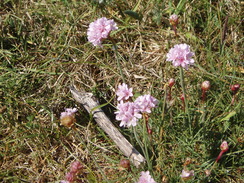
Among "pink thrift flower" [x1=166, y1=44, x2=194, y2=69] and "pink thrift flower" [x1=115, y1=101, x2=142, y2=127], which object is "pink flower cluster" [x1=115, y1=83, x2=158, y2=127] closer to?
"pink thrift flower" [x1=115, y1=101, x2=142, y2=127]

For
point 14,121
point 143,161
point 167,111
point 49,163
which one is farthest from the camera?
point 14,121

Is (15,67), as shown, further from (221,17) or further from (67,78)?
(221,17)

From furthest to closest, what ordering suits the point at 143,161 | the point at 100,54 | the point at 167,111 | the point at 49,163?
the point at 100,54 → the point at 49,163 → the point at 167,111 → the point at 143,161

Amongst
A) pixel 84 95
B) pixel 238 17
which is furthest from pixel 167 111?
pixel 238 17

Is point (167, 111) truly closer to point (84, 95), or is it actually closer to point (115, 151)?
point (115, 151)

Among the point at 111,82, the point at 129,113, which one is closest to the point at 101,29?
the point at 129,113

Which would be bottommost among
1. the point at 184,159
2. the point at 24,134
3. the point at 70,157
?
the point at 184,159

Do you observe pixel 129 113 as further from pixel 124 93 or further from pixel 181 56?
pixel 181 56

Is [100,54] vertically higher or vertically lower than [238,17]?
higher

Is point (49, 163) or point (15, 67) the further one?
point (15, 67)
